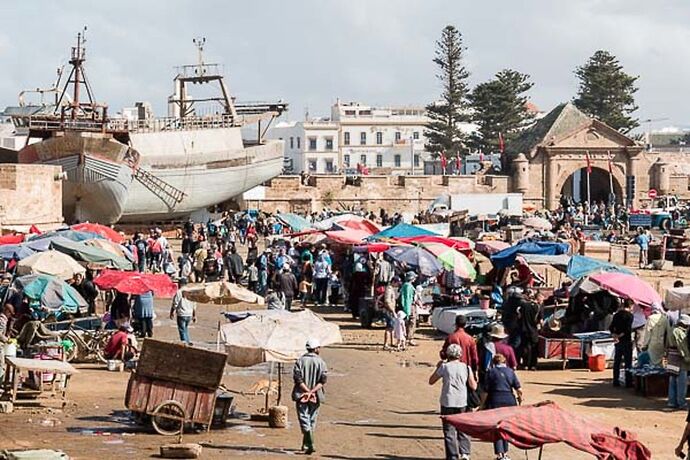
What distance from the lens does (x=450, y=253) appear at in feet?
84.4

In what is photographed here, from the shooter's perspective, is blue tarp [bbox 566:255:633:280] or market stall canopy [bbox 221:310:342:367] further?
blue tarp [bbox 566:255:633:280]

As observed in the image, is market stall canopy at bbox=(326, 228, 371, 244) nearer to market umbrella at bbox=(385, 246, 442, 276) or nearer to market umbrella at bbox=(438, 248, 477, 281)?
market umbrella at bbox=(385, 246, 442, 276)

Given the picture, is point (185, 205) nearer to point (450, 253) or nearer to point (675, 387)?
point (450, 253)

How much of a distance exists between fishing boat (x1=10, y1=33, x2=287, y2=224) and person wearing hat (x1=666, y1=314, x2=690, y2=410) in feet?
103

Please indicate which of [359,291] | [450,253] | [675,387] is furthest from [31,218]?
[675,387]

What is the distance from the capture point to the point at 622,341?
1867 cm

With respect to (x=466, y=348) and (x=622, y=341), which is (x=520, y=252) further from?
(x=466, y=348)

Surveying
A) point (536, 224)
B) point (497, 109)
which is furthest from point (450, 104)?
point (536, 224)

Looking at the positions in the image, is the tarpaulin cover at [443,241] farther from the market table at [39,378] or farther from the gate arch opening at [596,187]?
the gate arch opening at [596,187]

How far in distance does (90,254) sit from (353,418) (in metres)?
9.38

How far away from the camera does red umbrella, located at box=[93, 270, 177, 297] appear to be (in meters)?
20.6

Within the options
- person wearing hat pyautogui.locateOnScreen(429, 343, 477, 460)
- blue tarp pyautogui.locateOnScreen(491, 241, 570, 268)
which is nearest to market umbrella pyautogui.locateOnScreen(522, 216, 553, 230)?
blue tarp pyautogui.locateOnScreen(491, 241, 570, 268)

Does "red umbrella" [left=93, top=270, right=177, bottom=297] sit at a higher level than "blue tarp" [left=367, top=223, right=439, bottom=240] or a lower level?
lower

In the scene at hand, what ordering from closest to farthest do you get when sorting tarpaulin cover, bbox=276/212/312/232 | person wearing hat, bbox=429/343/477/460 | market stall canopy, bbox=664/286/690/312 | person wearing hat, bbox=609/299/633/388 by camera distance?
person wearing hat, bbox=429/343/477/460 < person wearing hat, bbox=609/299/633/388 < market stall canopy, bbox=664/286/690/312 < tarpaulin cover, bbox=276/212/312/232
